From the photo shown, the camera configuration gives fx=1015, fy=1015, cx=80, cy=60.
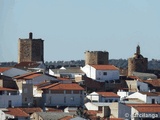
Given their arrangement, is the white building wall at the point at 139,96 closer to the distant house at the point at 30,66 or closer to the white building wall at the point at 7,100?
the white building wall at the point at 7,100

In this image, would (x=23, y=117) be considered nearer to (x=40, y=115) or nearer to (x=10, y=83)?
(x=40, y=115)

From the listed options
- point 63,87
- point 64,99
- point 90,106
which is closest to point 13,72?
point 63,87

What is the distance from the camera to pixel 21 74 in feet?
288

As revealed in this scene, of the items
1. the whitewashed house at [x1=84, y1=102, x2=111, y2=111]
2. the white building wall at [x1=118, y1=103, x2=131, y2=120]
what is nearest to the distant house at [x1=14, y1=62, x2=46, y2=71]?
the whitewashed house at [x1=84, y1=102, x2=111, y2=111]

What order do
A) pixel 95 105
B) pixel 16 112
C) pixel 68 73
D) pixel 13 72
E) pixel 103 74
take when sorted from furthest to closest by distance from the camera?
1. pixel 68 73
2. pixel 103 74
3. pixel 13 72
4. pixel 95 105
5. pixel 16 112

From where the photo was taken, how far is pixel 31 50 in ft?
356

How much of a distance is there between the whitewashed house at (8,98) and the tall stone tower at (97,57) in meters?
27.6

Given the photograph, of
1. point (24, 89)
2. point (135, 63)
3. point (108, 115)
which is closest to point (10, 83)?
point (24, 89)

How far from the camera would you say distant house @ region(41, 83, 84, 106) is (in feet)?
259

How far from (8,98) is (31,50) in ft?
105

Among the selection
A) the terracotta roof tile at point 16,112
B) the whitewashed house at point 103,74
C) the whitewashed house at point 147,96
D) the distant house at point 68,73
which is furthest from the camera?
the distant house at point 68,73

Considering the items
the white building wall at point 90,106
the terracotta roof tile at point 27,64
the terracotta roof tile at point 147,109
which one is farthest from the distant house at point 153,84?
the terracotta roof tile at point 147,109

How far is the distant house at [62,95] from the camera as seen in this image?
7894 cm

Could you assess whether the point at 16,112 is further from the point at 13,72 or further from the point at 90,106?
the point at 13,72
